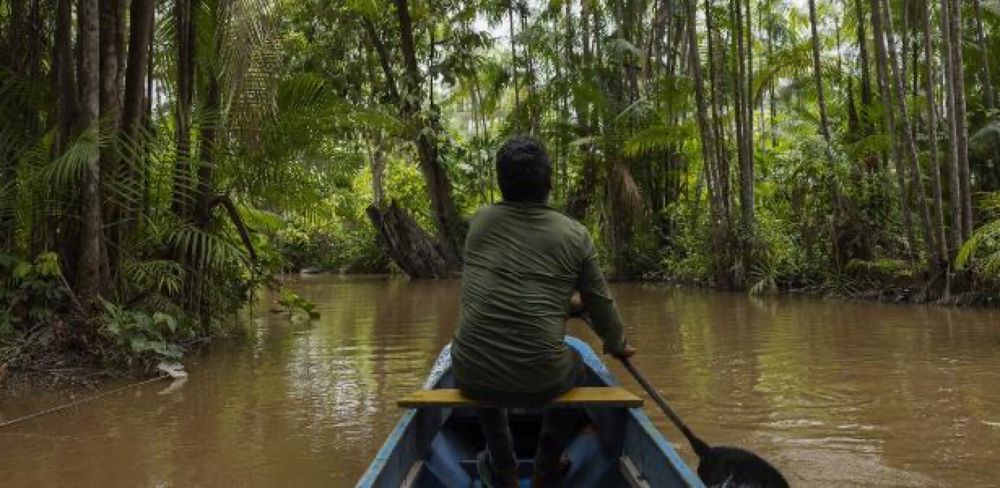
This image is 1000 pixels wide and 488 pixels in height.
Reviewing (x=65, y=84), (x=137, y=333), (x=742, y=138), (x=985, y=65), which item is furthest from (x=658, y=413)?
(x=985, y=65)

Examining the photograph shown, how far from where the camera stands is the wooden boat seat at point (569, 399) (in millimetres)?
3203

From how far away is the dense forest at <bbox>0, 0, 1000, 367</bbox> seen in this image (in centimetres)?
716

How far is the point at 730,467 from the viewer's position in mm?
3713

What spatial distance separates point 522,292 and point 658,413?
9.86 ft

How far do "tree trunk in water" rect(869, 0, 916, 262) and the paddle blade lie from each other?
30.7 feet

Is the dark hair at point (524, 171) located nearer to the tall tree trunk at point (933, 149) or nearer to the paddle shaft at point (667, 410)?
the paddle shaft at point (667, 410)

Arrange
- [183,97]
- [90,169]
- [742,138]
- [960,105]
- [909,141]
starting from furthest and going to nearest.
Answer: [742,138], [909,141], [960,105], [183,97], [90,169]

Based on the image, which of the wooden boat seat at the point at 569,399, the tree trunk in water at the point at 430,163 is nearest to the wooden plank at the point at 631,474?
the wooden boat seat at the point at 569,399

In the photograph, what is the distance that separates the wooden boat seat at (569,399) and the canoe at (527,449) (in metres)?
0.16

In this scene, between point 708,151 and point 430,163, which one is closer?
point 708,151

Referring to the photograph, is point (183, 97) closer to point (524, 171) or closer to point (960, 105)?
point (524, 171)

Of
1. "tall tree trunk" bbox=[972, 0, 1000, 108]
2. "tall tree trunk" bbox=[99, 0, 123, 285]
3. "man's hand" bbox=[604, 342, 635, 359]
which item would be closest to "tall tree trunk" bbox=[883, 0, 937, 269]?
"tall tree trunk" bbox=[972, 0, 1000, 108]

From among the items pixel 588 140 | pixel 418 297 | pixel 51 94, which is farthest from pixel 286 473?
pixel 588 140

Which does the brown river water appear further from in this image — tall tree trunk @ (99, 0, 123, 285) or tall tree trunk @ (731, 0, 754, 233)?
tall tree trunk @ (731, 0, 754, 233)
